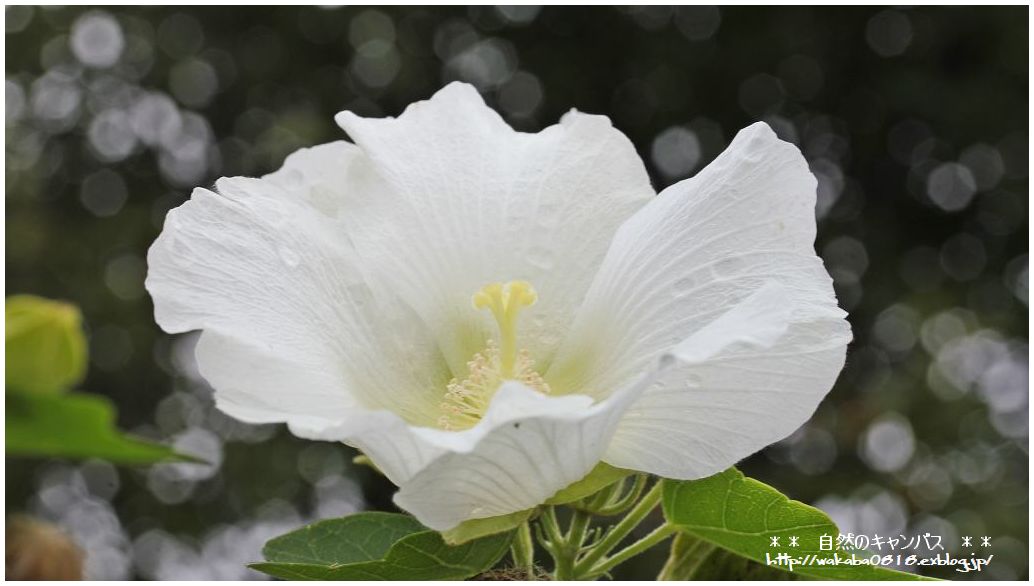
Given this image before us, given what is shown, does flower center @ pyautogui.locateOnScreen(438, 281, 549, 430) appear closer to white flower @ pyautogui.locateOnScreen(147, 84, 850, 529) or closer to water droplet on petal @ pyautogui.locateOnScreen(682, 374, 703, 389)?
white flower @ pyautogui.locateOnScreen(147, 84, 850, 529)

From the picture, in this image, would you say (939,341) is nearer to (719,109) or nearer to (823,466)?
(823,466)

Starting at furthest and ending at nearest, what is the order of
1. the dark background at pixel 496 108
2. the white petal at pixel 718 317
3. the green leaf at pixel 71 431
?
the dark background at pixel 496 108
the white petal at pixel 718 317
the green leaf at pixel 71 431

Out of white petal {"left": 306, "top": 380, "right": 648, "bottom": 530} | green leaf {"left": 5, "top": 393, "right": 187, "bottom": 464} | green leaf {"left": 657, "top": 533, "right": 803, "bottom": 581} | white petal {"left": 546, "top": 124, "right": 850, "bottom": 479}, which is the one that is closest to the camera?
green leaf {"left": 5, "top": 393, "right": 187, "bottom": 464}

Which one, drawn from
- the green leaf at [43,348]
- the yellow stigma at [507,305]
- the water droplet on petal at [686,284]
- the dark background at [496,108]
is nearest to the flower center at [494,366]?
the yellow stigma at [507,305]

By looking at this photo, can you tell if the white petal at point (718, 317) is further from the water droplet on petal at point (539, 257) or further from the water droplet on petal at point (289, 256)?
the water droplet on petal at point (289, 256)

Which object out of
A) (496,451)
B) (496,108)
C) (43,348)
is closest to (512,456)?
(496,451)

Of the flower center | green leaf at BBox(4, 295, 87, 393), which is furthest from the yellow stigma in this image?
green leaf at BBox(4, 295, 87, 393)

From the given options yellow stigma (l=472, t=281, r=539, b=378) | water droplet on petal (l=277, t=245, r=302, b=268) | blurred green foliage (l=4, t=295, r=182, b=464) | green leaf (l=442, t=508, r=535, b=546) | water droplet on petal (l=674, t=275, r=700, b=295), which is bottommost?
blurred green foliage (l=4, t=295, r=182, b=464)
